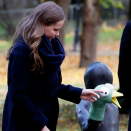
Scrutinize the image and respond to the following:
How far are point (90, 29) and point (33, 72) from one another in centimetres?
1040

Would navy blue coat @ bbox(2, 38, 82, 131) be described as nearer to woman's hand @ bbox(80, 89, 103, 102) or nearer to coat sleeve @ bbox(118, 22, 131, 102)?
woman's hand @ bbox(80, 89, 103, 102)

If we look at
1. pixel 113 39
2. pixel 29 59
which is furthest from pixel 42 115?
pixel 113 39

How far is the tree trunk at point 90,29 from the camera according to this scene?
39.8 feet

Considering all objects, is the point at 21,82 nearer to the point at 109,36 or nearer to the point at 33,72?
the point at 33,72

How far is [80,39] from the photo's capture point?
13.1m

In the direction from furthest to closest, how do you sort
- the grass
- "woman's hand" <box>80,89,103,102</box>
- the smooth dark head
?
1. the grass
2. the smooth dark head
3. "woman's hand" <box>80,89,103,102</box>

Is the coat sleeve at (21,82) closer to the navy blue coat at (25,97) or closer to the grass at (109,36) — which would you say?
the navy blue coat at (25,97)

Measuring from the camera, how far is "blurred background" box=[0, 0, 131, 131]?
270 inches

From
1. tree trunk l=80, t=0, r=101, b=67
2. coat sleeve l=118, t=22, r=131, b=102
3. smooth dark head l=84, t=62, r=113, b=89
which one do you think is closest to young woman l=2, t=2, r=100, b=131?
coat sleeve l=118, t=22, r=131, b=102

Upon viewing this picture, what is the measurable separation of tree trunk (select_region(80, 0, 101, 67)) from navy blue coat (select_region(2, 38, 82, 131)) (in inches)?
393

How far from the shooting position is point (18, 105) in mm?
2211

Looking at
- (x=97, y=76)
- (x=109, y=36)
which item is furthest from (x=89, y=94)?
(x=109, y=36)

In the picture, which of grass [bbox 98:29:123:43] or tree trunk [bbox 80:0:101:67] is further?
grass [bbox 98:29:123:43]

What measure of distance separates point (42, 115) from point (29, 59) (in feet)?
1.48
